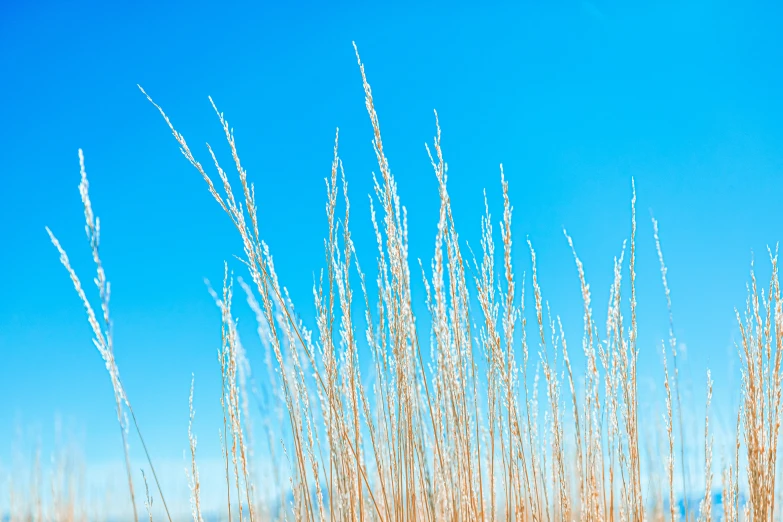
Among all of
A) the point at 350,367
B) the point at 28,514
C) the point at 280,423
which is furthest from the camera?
the point at 28,514

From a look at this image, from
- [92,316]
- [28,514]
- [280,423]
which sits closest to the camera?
[92,316]

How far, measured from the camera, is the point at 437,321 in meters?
1.78

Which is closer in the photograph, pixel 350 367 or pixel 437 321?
pixel 350 367

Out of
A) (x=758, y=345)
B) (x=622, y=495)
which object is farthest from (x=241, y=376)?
(x=758, y=345)

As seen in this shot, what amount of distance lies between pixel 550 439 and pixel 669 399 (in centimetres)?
39

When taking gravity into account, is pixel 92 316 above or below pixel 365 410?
above

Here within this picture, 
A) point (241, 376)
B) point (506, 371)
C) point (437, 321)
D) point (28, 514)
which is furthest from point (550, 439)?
point (28, 514)

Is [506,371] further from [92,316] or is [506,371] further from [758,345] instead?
[92,316]

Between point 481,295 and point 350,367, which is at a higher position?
point 481,295

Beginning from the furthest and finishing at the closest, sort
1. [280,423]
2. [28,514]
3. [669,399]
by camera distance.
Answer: [28,514]
[669,399]
[280,423]

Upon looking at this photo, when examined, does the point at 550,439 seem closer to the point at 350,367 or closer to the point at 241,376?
the point at 350,367

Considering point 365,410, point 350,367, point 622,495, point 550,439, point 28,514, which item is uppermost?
point 350,367

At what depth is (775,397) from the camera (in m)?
1.77

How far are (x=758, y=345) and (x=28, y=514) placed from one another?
4.36 meters
